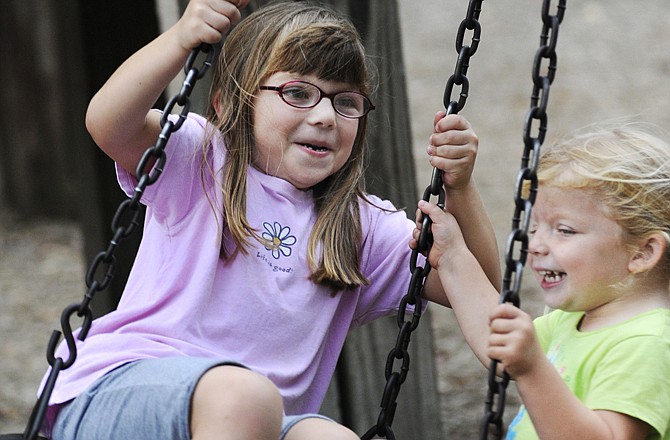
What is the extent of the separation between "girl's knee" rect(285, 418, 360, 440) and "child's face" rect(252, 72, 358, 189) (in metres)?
0.56

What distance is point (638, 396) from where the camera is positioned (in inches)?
83.0

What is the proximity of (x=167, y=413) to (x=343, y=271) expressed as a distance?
23.3 inches

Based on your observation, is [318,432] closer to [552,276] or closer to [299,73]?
[552,276]

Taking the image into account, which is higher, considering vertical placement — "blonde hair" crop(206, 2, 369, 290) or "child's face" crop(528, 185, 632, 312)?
"blonde hair" crop(206, 2, 369, 290)

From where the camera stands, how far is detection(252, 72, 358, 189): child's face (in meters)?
2.46

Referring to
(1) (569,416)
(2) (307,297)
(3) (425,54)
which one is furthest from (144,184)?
(3) (425,54)

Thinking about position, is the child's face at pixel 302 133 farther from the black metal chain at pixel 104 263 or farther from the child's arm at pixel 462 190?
the black metal chain at pixel 104 263

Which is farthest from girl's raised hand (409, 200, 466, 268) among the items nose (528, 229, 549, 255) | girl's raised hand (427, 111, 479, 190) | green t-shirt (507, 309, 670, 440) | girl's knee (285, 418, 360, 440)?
girl's knee (285, 418, 360, 440)

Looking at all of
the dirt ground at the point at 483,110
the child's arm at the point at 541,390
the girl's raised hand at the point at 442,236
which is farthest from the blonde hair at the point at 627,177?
the dirt ground at the point at 483,110

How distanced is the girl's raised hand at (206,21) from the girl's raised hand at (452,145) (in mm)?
Answer: 499

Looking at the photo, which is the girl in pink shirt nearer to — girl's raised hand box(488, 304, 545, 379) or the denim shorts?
the denim shorts

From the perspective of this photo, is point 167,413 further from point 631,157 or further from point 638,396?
point 631,157

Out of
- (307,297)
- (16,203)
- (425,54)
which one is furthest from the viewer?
(425,54)

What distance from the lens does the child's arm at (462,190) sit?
2416 millimetres
